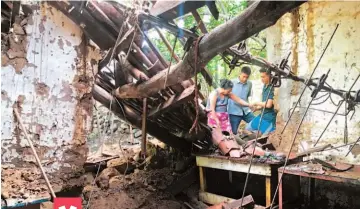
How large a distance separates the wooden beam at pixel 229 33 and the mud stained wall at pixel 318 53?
9.14 feet

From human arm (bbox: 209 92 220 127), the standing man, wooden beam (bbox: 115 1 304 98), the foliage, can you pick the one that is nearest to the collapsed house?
wooden beam (bbox: 115 1 304 98)

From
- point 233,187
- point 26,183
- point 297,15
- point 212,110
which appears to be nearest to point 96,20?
point 26,183

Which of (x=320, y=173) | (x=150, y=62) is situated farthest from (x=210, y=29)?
(x=320, y=173)

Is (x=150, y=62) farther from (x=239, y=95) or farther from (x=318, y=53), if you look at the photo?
(x=318, y=53)

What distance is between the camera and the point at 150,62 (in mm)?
4098

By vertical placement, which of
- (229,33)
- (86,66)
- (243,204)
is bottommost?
(243,204)

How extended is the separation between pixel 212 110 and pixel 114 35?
232cm

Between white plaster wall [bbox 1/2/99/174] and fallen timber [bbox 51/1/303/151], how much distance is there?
273 mm

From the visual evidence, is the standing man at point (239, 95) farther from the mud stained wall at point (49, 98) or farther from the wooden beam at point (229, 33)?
the mud stained wall at point (49, 98)

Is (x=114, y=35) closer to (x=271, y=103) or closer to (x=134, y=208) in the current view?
(x=134, y=208)

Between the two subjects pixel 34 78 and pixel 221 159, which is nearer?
pixel 34 78

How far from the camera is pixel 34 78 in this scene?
3137 mm

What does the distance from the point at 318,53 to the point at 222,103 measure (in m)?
1.85

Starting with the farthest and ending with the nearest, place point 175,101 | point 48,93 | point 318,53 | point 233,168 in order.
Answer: point 318,53
point 233,168
point 175,101
point 48,93
